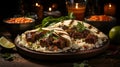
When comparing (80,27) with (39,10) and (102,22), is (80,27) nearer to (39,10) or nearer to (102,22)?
(102,22)

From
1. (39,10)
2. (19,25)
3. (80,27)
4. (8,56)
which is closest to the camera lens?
(8,56)

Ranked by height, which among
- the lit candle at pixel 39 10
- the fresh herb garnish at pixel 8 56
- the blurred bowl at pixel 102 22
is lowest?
the fresh herb garnish at pixel 8 56

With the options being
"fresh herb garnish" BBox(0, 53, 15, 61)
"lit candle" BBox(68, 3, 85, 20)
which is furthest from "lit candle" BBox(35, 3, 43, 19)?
"fresh herb garnish" BBox(0, 53, 15, 61)

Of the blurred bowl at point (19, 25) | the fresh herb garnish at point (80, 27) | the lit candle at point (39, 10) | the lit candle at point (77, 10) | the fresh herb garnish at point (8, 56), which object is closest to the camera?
the fresh herb garnish at point (8, 56)

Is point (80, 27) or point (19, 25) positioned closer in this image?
point (80, 27)

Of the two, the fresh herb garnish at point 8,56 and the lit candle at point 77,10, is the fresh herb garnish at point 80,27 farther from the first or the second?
the fresh herb garnish at point 8,56

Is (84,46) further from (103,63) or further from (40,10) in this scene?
(40,10)

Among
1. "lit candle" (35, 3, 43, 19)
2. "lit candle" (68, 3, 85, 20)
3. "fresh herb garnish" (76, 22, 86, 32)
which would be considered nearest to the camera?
"fresh herb garnish" (76, 22, 86, 32)

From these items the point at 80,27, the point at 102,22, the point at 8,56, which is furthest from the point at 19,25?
the point at 102,22

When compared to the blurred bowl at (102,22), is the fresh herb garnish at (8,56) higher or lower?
lower

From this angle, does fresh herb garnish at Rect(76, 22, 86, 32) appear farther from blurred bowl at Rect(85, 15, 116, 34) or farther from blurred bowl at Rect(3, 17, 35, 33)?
blurred bowl at Rect(3, 17, 35, 33)

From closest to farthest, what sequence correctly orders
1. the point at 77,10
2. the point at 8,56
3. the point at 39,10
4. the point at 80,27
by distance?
1. the point at 8,56
2. the point at 80,27
3. the point at 77,10
4. the point at 39,10

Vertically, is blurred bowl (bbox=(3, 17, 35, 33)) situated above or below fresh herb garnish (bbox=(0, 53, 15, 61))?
above

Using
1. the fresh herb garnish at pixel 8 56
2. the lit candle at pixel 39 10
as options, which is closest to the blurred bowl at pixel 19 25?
the fresh herb garnish at pixel 8 56
